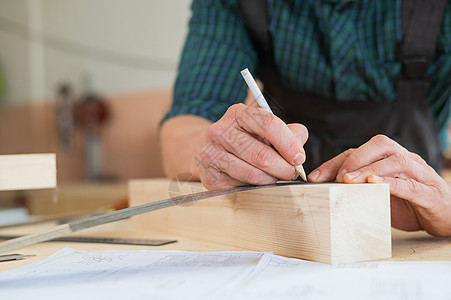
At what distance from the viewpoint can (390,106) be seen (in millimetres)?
950

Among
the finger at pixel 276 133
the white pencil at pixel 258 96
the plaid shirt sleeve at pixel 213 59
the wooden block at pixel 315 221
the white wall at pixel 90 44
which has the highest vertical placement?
the white wall at pixel 90 44

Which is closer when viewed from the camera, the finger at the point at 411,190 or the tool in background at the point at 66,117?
the finger at the point at 411,190

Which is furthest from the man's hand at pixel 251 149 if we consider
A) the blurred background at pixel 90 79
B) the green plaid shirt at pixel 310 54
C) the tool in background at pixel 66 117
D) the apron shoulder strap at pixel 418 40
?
the tool in background at pixel 66 117

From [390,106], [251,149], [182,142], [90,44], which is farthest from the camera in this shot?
[90,44]

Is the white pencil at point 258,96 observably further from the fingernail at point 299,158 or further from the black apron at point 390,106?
the black apron at point 390,106

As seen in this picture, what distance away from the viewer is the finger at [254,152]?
20.9 inches

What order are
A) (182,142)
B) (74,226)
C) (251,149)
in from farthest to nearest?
(182,142) → (251,149) → (74,226)

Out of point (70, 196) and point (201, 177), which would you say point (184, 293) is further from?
point (70, 196)

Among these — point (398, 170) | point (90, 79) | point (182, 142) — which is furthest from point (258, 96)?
point (90, 79)

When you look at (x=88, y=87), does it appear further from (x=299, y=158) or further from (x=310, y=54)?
(x=299, y=158)

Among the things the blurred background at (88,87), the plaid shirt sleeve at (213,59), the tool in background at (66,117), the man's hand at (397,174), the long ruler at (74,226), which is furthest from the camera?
the tool in background at (66,117)

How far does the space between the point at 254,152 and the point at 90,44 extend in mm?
2515

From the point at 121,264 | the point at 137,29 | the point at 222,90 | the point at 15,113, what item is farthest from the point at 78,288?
the point at 15,113

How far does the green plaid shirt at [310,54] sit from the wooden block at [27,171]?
35 cm
